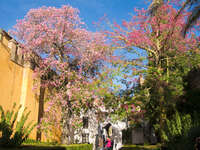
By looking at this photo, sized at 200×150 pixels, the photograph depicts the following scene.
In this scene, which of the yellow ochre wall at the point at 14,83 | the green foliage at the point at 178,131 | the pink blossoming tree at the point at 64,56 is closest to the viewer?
the green foliage at the point at 178,131

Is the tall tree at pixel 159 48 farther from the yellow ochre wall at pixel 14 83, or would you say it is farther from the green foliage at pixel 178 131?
the yellow ochre wall at pixel 14 83

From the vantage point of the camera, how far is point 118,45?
14.9 meters

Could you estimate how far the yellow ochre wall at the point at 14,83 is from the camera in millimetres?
11031

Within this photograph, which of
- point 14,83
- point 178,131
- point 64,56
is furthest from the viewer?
point 64,56

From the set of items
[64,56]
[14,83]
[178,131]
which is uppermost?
[64,56]

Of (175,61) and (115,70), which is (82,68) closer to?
(115,70)

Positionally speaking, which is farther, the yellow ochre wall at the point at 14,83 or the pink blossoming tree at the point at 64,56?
the pink blossoming tree at the point at 64,56

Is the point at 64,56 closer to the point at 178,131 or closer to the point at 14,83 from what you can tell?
the point at 14,83

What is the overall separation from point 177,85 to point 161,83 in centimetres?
88

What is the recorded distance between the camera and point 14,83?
12102mm

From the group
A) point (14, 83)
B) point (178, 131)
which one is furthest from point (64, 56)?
point (178, 131)

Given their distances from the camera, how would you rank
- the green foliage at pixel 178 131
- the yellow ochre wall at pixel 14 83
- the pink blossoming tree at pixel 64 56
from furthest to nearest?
the pink blossoming tree at pixel 64 56 < the yellow ochre wall at pixel 14 83 < the green foliage at pixel 178 131

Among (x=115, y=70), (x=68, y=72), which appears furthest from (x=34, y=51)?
(x=115, y=70)

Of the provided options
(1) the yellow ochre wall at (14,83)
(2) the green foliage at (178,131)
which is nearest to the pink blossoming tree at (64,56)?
(1) the yellow ochre wall at (14,83)
